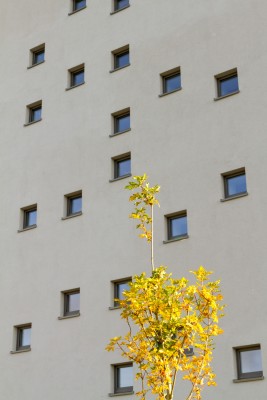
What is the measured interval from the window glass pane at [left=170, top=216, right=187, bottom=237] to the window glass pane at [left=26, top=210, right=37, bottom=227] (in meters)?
6.66

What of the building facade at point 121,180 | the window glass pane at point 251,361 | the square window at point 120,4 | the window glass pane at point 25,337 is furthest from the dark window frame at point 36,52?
the window glass pane at point 251,361

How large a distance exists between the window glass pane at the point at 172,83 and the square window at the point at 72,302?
321 inches

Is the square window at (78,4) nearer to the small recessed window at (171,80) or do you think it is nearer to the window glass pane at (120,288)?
the small recessed window at (171,80)

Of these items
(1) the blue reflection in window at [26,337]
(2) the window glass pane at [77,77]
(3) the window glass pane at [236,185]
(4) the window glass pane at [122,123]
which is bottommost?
(1) the blue reflection in window at [26,337]

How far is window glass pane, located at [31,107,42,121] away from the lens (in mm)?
29244

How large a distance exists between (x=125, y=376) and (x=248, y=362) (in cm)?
456

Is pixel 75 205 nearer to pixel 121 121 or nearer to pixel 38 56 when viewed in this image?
pixel 121 121

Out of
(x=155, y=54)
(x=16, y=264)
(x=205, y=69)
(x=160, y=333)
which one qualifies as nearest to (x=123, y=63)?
(x=155, y=54)

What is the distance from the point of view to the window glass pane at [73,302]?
963 inches

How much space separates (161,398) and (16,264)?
16759 mm

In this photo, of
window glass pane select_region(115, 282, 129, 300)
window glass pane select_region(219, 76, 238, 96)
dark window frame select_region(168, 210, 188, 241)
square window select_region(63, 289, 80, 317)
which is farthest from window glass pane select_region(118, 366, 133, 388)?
window glass pane select_region(219, 76, 238, 96)

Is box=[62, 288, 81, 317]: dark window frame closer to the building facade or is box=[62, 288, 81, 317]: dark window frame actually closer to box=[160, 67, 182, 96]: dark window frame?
the building facade

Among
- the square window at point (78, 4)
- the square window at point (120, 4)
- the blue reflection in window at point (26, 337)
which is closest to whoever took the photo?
the blue reflection in window at point (26, 337)

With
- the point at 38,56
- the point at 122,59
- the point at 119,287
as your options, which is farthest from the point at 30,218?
the point at 38,56
